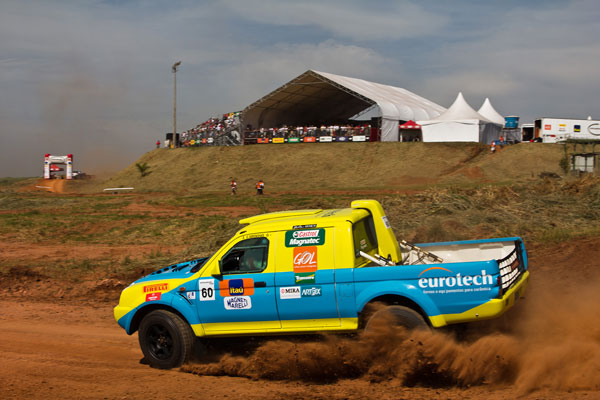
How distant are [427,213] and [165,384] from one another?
38.4 feet

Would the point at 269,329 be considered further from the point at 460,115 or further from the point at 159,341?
the point at 460,115

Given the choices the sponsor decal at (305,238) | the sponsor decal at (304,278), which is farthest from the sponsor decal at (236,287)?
the sponsor decal at (305,238)

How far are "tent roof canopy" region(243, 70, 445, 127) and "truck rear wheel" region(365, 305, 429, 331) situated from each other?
150 feet

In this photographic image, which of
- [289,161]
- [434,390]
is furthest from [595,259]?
[289,161]

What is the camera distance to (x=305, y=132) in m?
56.7

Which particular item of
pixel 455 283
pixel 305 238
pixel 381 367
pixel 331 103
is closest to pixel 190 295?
pixel 305 238

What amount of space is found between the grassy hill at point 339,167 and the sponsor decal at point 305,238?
3169cm

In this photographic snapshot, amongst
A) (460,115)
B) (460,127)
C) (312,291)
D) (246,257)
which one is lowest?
(312,291)

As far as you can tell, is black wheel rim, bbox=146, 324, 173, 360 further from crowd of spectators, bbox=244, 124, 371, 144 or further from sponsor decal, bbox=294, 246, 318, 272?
crowd of spectators, bbox=244, 124, 371, 144

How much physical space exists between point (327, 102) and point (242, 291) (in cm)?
5668

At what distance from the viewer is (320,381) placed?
6.70 m

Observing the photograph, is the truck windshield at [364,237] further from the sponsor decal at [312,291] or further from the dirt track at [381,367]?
the dirt track at [381,367]

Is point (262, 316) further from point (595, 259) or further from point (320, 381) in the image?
point (595, 259)

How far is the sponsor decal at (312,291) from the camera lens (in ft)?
22.5
